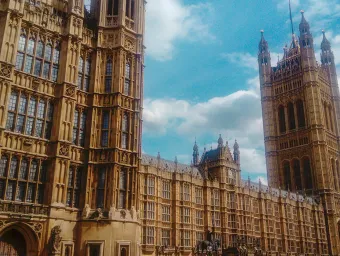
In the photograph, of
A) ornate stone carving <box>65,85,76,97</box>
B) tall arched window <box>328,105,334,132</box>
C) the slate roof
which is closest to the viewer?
ornate stone carving <box>65,85,76,97</box>

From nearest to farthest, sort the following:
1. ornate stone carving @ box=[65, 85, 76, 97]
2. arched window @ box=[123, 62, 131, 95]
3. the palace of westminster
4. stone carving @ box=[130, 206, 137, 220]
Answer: the palace of westminster, stone carving @ box=[130, 206, 137, 220], ornate stone carving @ box=[65, 85, 76, 97], arched window @ box=[123, 62, 131, 95]

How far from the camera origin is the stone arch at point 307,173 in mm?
93625

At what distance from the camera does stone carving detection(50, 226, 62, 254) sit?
22125 millimetres

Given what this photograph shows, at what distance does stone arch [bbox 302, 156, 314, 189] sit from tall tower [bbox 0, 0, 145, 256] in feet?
246

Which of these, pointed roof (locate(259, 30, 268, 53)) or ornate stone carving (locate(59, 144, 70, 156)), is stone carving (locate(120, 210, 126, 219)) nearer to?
ornate stone carving (locate(59, 144, 70, 156))

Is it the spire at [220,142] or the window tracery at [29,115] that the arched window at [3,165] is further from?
the spire at [220,142]

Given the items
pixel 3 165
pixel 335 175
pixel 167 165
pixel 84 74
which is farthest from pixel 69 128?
pixel 335 175

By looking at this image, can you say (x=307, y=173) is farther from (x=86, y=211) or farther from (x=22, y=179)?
(x=22, y=179)

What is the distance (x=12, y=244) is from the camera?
2202 cm

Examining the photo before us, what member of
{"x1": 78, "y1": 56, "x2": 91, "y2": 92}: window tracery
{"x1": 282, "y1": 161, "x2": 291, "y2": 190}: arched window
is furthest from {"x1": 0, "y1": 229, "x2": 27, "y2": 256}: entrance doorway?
{"x1": 282, "y1": 161, "x2": 291, "y2": 190}: arched window

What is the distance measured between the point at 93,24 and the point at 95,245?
1663 centimetres

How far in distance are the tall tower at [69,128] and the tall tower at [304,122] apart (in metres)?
74.0

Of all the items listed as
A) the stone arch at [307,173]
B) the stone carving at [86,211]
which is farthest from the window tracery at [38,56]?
the stone arch at [307,173]

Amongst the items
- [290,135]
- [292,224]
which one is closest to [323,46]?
[290,135]
